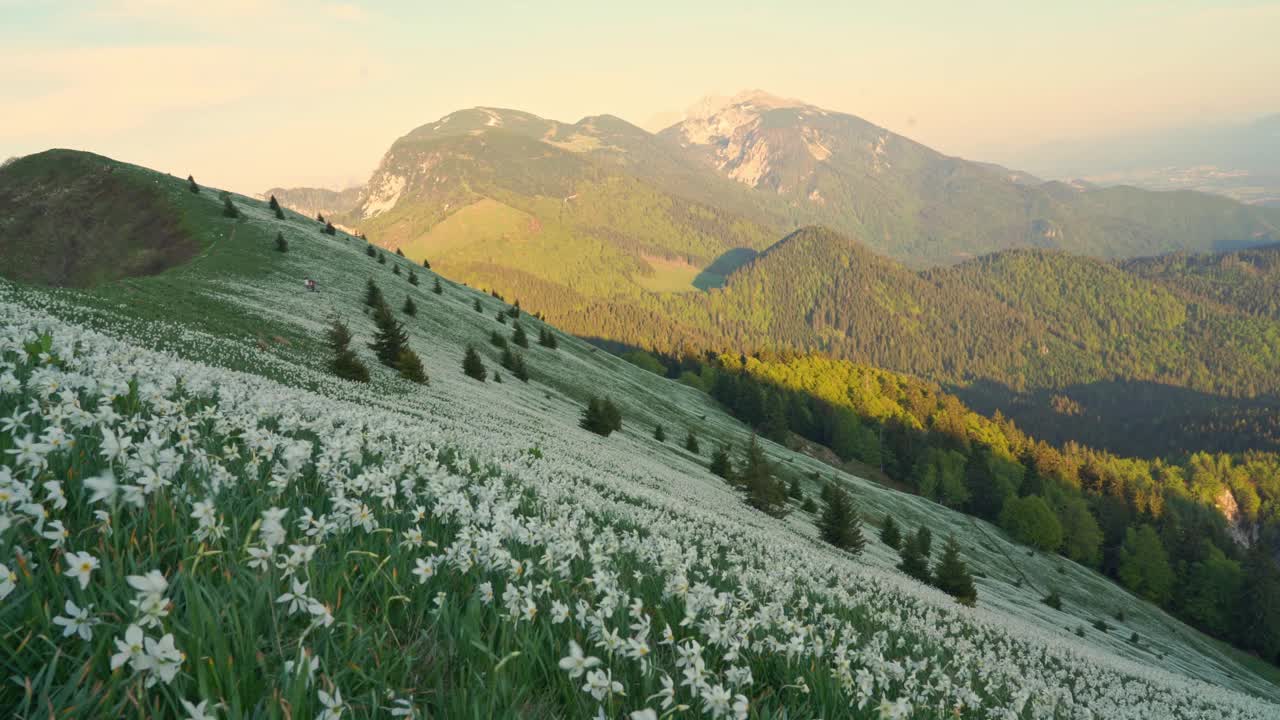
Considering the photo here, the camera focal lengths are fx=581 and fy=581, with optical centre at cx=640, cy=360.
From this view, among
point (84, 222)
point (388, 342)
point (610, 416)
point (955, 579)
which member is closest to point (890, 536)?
point (955, 579)

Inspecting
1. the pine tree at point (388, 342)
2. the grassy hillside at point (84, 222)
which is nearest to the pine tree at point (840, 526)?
the pine tree at point (388, 342)

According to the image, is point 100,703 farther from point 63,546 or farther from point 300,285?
point 300,285

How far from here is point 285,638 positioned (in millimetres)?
3166

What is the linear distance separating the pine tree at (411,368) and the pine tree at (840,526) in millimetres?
28085

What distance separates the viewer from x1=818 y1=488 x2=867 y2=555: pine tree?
126ft

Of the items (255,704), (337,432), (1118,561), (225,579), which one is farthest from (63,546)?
(1118,561)

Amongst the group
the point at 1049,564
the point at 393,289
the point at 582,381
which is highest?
the point at 393,289

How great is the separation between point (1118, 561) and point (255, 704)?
14818 cm

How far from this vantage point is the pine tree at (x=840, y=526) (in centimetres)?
3834

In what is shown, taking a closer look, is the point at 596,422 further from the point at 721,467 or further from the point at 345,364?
the point at 345,364

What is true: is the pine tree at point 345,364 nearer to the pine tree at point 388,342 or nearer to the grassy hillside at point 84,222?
the pine tree at point 388,342

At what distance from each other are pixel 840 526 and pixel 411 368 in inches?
1169

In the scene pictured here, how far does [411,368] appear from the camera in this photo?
120 feet

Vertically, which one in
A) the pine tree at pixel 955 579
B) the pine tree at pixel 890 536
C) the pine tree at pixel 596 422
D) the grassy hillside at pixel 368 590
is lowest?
the pine tree at pixel 890 536
